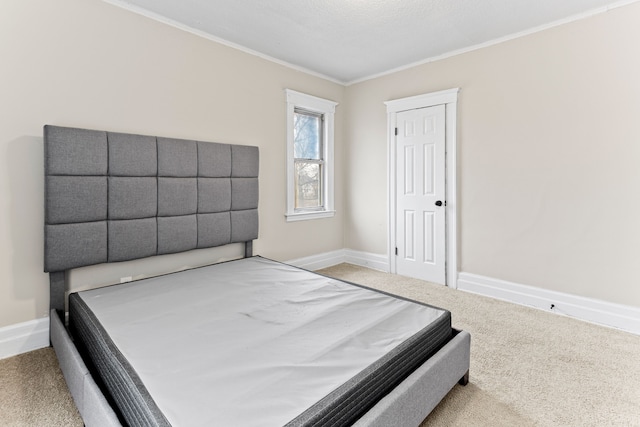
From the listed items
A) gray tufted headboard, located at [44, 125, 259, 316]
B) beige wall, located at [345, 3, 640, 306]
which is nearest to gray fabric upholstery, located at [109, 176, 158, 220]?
gray tufted headboard, located at [44, 125, 259, 316]

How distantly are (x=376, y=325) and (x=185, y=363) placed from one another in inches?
35.7

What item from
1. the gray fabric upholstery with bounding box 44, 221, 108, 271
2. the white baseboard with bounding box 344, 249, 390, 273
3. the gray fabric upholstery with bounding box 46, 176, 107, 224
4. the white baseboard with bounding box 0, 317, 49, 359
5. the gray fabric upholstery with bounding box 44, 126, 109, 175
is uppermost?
the gray fabric upholstery with bounding box 44, 126, 109, 175

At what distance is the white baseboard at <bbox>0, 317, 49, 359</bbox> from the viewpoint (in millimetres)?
2148

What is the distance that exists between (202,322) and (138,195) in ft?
4.38

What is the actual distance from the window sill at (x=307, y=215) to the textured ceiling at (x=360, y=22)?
1.79 meters

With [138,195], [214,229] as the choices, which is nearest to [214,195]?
[214,229]

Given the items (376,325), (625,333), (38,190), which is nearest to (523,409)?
(376,325)

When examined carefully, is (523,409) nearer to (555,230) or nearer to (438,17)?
(555,230)

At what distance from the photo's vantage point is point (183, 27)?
289cm

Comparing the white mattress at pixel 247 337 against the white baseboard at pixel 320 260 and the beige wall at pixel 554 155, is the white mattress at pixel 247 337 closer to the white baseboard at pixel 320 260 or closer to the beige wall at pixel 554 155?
the white baseboard at pixel 320 260

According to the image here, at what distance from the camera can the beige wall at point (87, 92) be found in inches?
85.0

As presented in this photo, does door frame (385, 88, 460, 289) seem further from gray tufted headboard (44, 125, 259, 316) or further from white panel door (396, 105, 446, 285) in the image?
gray tufted headboard (44, 125, 259, 316)

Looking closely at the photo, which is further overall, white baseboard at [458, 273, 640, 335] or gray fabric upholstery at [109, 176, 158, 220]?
white baseboard at [458, 273, 640, 335]

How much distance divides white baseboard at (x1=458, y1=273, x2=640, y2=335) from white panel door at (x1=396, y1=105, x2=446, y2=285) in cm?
39
